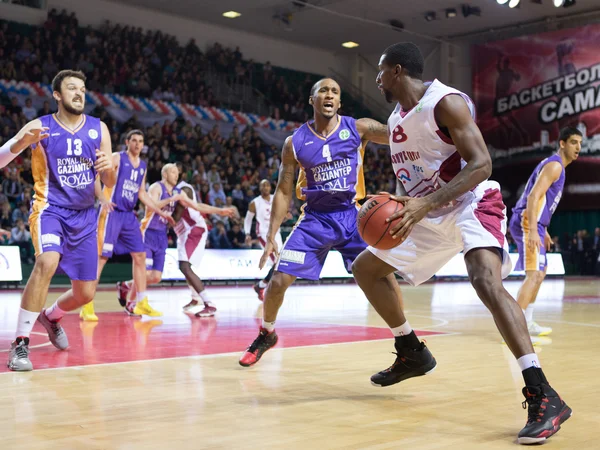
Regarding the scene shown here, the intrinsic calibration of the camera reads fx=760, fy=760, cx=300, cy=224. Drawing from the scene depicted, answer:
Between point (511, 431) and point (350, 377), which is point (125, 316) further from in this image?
point (511, 431)

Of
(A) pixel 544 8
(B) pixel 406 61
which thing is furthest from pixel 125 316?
(A) pixel 544 8

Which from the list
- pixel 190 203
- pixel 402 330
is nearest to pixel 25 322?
pixel 402 330

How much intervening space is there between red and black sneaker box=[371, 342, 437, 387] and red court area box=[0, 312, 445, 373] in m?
1.91

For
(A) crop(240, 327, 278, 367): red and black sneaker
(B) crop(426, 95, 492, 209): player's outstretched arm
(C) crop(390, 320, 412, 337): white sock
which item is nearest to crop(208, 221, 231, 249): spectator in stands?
(A) crop(240, 327, 278, 367): red and black sneaker

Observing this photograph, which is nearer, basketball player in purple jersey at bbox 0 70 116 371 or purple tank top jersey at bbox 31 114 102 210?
basketball player in purple jersey at bbox 0 70 116 371

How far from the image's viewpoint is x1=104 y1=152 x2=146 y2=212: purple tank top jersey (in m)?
8.78

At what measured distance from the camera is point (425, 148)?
3869mm

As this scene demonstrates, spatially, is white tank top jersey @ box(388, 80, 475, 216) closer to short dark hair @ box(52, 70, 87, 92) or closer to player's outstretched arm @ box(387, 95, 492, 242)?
player's outstretched arm @ box(387, 95, 492, 242)

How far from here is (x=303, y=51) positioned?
95.8 feet

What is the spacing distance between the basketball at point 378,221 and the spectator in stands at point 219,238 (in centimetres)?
1306

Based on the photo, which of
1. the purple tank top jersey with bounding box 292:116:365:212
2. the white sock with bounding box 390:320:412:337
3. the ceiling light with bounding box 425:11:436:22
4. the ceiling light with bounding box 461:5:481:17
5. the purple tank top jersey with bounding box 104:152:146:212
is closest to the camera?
the white sock with bounding box 390:320:412:337

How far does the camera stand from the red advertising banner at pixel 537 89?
83.8 feet

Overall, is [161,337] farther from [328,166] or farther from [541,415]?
[541,415]

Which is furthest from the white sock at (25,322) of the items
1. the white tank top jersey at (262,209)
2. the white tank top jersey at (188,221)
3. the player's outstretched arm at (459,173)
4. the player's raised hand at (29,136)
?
the white tank top jersey at (262,209)
